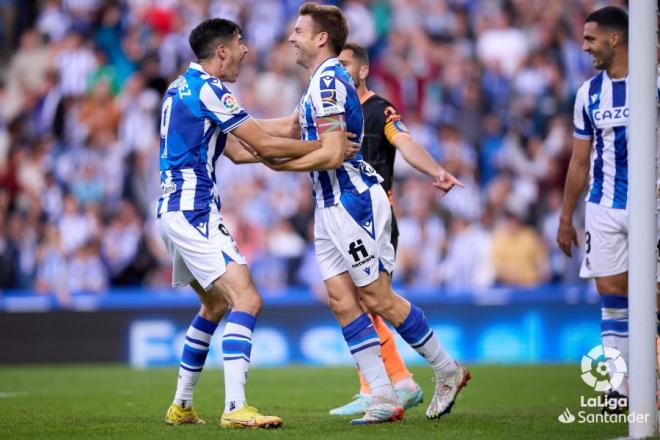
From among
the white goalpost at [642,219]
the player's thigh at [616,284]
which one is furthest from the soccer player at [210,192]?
the player's thigh at [616,284]

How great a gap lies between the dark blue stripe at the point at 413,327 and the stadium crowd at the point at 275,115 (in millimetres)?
8742

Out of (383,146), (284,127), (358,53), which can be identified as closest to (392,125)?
(383,146)

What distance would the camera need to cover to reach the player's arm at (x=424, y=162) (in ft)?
27.9

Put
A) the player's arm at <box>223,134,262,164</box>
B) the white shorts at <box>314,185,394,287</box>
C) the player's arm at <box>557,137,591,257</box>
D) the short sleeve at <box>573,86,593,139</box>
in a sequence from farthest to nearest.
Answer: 1. the player's arm at <box>557,137,591,257</box>
2. the short sleeve at <box>573,86,593,139</box>
3. the player's arm at <box>223,134,262,164</box>
4. the white shorts at <box>314,185,394,287</box>

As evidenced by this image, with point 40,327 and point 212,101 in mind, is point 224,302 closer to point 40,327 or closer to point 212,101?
point 212,101

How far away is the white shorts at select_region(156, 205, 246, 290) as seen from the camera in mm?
7848

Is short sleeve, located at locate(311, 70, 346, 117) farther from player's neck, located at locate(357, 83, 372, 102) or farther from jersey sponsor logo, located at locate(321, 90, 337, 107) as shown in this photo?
player's neck, located at locate(357, 83, 372, 102)

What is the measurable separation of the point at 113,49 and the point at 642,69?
16004mm

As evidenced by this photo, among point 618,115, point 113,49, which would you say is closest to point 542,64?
point 113,49

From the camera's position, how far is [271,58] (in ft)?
68.8

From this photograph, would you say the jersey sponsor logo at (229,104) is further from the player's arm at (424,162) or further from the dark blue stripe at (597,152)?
the dark blue stripe at (597,152)

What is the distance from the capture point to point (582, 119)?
29.5 feet

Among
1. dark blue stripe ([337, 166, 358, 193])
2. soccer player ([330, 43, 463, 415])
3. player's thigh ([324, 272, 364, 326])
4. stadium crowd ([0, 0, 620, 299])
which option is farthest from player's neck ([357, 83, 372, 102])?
stadium crowd ([0, 0, 620, 299])

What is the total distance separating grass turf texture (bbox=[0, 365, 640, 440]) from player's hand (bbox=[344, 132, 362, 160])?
1.95 meters
